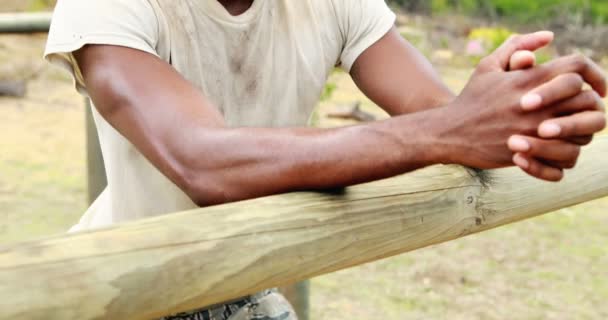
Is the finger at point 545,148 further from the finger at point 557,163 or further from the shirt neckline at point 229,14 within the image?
the shirt neckline at point 229,14

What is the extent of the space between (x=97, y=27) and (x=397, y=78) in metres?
0.62

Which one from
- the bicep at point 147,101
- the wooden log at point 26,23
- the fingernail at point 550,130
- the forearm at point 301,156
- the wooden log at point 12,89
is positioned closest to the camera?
the fingernail at point 550,130

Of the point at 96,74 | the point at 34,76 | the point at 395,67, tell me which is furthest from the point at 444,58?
the point at 96,74

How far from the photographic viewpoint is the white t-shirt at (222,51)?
1600 millimetres

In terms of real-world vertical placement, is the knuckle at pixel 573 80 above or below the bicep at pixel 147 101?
above

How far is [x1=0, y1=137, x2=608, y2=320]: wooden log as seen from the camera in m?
0.99

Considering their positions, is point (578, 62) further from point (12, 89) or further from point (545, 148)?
point (12, 89)

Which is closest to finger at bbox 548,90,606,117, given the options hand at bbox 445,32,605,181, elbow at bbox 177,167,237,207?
hand at bbox 445,32,605,181

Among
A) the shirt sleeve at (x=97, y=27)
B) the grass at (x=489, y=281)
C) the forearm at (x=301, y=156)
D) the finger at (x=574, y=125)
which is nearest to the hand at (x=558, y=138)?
the finger at (x=574, y=125)

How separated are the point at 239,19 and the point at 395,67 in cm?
33

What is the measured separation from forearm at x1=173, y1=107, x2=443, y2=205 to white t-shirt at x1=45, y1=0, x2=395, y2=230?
256 millimetres

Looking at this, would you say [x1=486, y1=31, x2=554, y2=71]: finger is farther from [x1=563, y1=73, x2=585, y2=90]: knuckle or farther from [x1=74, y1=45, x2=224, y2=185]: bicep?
[x1=74, y1=45, x2=224, y2=185]: bicep

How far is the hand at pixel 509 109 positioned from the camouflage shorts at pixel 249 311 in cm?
67

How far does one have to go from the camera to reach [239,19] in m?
1.79
